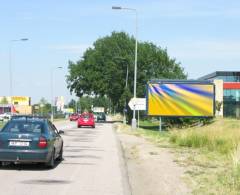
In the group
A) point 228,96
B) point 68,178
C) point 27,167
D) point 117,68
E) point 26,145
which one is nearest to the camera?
point 68,178

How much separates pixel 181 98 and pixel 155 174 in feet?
126

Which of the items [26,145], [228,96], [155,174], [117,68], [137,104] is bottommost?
[155,174]

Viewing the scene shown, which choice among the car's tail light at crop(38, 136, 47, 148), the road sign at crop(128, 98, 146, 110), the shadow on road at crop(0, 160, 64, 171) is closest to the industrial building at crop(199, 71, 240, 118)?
the road sign at crop(128, 98, 146, 110)

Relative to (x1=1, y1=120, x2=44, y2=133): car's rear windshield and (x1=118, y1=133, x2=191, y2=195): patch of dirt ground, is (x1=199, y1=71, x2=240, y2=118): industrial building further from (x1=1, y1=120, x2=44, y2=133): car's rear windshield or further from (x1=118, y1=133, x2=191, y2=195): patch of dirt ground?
(x1=1, y1=120, x2=44, y2=133): car's rear windshield

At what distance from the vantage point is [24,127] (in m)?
16.4

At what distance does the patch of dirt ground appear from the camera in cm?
1241

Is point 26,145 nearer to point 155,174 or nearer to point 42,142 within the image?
point 42,142

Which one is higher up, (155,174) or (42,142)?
(42,142)

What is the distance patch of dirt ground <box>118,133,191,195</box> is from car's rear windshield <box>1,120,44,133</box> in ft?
9.38

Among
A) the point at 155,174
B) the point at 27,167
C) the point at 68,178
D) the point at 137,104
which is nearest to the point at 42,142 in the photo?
the point at 27,167

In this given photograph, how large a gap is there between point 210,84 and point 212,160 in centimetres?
3464

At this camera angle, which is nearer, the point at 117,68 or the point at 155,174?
the point at 155,174

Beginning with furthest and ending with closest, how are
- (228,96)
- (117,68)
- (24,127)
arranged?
(228,96) < (117,68) < (24,127)

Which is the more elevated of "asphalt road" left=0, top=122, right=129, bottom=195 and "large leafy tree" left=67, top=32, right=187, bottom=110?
"large leafy tree" left=67, top=32, right=187, bottom=110
